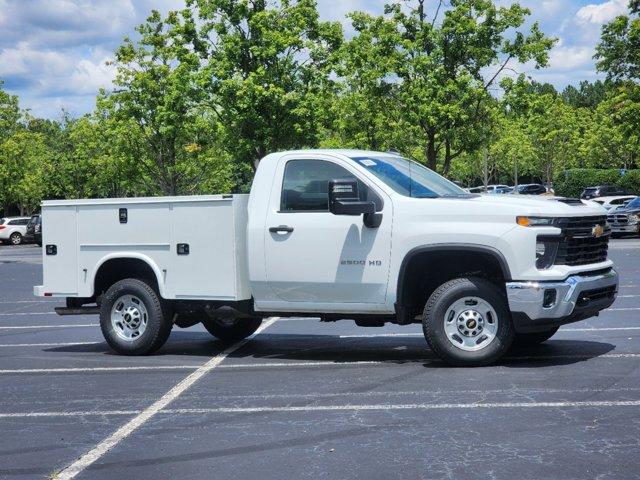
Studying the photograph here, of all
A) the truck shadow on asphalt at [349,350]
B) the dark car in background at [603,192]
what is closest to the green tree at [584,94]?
the dark car in background at [603,192]

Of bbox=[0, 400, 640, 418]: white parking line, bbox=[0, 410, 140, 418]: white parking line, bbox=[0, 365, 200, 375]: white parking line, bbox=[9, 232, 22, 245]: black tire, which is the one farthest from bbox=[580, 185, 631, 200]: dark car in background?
bbox=[0, 410, 140, 418]: white parking line

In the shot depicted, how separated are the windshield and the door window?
0.86 ft

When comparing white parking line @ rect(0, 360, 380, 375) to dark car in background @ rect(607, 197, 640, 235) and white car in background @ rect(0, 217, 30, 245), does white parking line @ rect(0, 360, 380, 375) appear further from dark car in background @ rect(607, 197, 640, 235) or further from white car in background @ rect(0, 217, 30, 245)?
white car in background @ rect(0, 217, 30, 245)

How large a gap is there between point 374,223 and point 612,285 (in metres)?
2.32

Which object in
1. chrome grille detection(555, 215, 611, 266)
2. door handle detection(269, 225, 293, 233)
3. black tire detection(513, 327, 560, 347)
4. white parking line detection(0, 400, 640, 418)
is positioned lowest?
white parking line detection(0, 400, 640, 418)

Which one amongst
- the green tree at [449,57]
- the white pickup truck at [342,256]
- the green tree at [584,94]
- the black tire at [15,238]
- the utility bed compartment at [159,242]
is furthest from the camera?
the green tree at [584,94]

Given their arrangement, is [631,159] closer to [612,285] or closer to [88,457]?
[612,285]

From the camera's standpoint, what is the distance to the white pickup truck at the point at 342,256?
8641 mm

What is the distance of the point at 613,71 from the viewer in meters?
38.6

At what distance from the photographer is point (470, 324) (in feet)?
29.1

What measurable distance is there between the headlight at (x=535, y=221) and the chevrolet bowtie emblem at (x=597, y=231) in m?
0.59

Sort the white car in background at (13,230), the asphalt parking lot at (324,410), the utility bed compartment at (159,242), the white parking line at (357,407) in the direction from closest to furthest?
the asphalt parking lot at (324,410), the white parking line at (357,407), the utility bed compartment at (159,242), the white car in background at (13,230)

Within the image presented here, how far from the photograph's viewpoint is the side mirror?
882 centimetres

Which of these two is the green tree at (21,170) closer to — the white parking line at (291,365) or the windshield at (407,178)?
the white parking line at (291,365)
